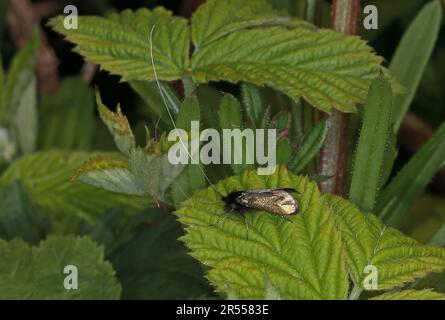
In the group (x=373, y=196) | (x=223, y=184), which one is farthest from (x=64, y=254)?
(x=373, y=196)

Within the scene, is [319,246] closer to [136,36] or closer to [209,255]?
[209,255]

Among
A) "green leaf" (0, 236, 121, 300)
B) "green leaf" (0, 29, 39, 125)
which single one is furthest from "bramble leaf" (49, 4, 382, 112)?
"green leaf" (0, 29, 39, 125)

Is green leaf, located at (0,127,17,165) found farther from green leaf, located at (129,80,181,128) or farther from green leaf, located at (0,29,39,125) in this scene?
green leaf, located at (129,80,181,128)

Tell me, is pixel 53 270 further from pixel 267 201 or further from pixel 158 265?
pixel 267 201

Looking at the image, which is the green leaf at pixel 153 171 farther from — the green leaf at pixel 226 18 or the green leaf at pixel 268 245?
the green leaf at pixel 226 18

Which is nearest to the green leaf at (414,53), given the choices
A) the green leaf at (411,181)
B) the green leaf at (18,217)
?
the green leaf at (411,181)

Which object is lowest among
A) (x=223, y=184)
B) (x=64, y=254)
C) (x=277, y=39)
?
(x=64, y=254)

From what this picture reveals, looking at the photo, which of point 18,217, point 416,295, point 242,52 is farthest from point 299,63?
point 18,217
